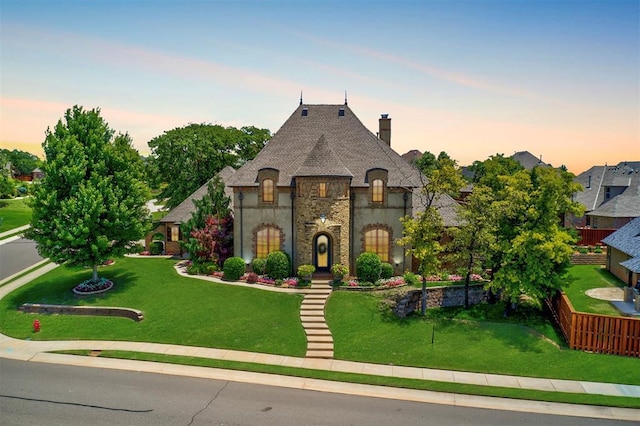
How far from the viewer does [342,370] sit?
1944cm

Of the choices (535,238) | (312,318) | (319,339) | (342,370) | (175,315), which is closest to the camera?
(342,370)

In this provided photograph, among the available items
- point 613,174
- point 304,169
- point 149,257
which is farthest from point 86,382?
point 613,174

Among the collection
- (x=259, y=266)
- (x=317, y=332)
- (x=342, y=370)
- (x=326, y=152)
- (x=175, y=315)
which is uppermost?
(x=326, y=152)

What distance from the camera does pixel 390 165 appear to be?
3247cm

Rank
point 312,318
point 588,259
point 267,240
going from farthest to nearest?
point 588,259 → point 267,240 → point 312,318

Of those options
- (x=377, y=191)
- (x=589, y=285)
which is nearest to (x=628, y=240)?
(x=589, y=285)

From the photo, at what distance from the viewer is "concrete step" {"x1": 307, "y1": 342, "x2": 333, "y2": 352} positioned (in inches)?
845

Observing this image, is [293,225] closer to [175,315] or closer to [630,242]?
[175,315]

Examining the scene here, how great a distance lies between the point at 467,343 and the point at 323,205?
41.6ft

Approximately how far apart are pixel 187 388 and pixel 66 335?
9.69m

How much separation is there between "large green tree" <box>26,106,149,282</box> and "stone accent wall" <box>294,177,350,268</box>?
34.1ft

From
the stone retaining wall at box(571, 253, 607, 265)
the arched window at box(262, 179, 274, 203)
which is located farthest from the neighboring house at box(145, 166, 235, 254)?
the stone retaining wall at box(571, 253, 607, 265)

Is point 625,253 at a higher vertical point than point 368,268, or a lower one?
higher

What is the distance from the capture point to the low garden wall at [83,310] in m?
25.1
